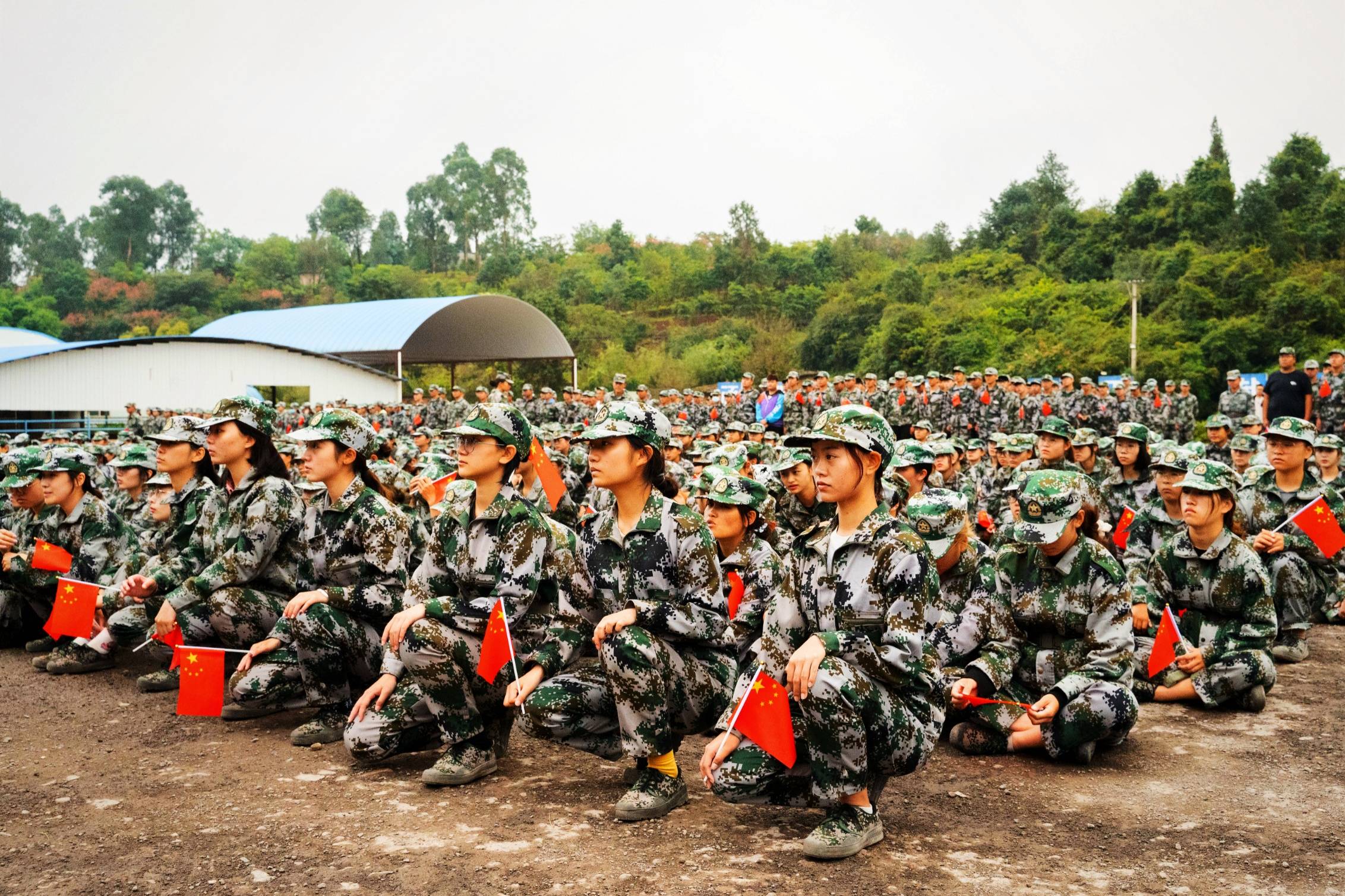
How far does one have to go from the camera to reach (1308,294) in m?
29.3

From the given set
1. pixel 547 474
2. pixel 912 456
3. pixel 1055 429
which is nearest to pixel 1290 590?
pixel 912 456

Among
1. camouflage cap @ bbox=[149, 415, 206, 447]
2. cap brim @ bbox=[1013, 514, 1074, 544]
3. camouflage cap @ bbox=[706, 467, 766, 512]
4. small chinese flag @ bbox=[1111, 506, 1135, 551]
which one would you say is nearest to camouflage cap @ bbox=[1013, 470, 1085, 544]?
cap brim @ bbox=[1013, 514, 1074, 544]

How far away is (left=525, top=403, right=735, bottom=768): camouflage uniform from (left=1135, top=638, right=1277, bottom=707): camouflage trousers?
111 inches

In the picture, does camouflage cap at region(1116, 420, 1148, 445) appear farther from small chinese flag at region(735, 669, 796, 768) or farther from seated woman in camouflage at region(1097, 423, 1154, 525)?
small chinese flag at region(735, 669, 796, 768)

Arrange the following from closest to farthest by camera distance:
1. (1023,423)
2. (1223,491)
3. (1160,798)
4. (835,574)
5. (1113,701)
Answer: (835,574) → (1160,798) → (1113,701) → (1223,491) → (1023,423)

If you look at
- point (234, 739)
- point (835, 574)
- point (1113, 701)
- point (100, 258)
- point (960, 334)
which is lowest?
point (234, 739)

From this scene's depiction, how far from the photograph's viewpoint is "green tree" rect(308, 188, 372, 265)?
8519cm

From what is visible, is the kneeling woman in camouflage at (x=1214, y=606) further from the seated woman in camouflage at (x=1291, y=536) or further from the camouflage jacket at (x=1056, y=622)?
the camouflage jacket at (x=1056, y=622)

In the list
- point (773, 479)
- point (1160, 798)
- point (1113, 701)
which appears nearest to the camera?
point (1160, 798)

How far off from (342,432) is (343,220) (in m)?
84.3

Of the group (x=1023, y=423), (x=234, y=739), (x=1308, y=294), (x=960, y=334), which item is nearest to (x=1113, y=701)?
(x=234, y=739)

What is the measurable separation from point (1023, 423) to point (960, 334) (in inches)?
701

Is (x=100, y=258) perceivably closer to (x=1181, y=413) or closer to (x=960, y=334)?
(x=960, y=334)

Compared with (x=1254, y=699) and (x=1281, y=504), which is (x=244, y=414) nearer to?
(x=1254, y=699)
